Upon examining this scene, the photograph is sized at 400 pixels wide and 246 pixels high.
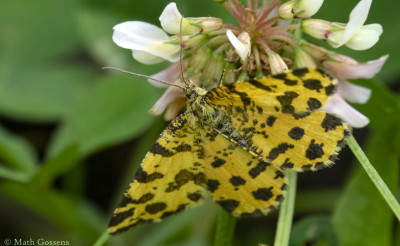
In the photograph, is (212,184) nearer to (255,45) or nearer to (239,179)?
(239,179)

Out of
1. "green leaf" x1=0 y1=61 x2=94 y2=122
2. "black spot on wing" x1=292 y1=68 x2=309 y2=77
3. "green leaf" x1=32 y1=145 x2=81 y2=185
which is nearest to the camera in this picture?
"black spot on wing" x1=292 y1=68 x2=309 y2=77

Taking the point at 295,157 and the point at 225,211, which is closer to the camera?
the point at 295,157

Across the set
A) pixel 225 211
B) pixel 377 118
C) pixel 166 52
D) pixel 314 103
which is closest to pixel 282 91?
pixel 314 103

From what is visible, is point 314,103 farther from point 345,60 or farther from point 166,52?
point 166,52

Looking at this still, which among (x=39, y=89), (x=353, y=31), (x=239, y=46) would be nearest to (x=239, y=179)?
(x=239, y=46)

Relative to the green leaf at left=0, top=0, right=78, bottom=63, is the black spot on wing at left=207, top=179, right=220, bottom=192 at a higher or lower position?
lower

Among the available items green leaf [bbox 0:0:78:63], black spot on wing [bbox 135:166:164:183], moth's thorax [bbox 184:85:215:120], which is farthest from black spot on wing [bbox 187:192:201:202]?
green leaf [bbox 0:0:78:63]

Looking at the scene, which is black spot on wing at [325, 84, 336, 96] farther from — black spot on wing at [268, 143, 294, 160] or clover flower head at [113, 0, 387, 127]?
black spot on wing at [268, 143, 294, 160]
